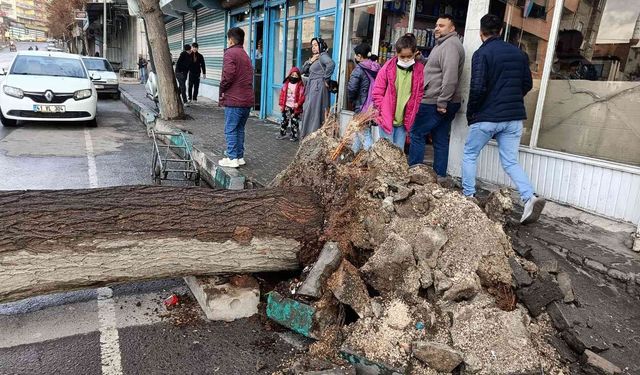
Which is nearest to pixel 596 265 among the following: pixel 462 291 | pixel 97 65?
pixel 462 291

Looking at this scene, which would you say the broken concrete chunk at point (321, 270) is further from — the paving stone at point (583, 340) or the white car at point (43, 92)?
the white car at point (43, 92)

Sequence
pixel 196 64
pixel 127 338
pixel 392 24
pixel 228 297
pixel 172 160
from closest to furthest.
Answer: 1. pixel 127 338
2. pixel 228 297
3. pixel 172 160
4. pixel 392 24
5. pixel 196 64

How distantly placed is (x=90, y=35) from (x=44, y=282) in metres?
57.3

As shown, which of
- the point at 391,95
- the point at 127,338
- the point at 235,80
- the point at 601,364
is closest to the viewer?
the point at 601,364

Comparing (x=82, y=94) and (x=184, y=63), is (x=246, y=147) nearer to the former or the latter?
(x=82, y=94)

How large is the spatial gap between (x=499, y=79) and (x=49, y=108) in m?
10.3

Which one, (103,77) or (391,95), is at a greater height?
(391,95)

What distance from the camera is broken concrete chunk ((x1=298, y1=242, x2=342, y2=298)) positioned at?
3.36 meters

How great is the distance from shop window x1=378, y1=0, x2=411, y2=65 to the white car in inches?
296

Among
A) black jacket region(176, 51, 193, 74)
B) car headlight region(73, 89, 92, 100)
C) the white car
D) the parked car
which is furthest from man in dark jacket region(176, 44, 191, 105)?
the parked car

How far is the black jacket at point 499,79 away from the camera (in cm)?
456

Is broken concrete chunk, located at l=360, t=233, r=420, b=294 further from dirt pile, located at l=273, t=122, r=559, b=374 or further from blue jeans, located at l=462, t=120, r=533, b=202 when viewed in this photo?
blue jeans, located at l=462, t=120, r=533, b=202

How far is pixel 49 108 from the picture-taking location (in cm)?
1089

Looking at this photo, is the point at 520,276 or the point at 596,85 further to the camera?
the point at 596,85
